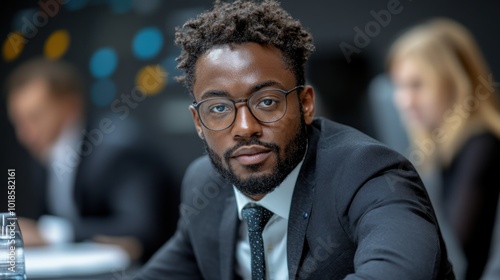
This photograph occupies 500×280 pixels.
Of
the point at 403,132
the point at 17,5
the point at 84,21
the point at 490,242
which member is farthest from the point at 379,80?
the point at 17,5

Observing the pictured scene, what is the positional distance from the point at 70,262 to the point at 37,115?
4.02ft

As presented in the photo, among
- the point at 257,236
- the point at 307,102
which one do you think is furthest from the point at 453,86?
the point at 257,236

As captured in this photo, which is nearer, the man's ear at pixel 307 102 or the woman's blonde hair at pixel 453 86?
the man's ear at pixel 307 102

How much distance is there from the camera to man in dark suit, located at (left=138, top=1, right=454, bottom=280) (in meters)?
1.47

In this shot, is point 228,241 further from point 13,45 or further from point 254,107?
point 13,45

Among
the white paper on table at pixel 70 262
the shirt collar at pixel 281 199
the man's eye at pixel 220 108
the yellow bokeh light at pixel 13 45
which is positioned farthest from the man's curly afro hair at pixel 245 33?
the yellow bokeh light at pixel 13 45

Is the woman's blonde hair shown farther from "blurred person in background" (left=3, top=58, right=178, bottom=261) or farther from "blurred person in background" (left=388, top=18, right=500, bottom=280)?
"blurred person in background" (left=3, top=58, right=178, bottom=261)

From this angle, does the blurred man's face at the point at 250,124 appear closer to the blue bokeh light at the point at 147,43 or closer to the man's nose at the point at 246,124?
the man's nose at the point at 246,124

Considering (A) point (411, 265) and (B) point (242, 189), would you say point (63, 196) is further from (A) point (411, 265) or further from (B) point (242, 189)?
(A) point (411, 265)

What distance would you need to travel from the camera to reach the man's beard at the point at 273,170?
61.2 inches

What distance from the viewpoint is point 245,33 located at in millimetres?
1558

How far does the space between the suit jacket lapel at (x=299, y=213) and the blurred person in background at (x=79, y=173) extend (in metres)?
1.67

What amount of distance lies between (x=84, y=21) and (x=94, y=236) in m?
A: 1.02

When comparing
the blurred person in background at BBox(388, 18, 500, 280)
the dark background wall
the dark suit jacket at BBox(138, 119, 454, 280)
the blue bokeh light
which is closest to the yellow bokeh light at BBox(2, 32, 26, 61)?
the dark background wall
